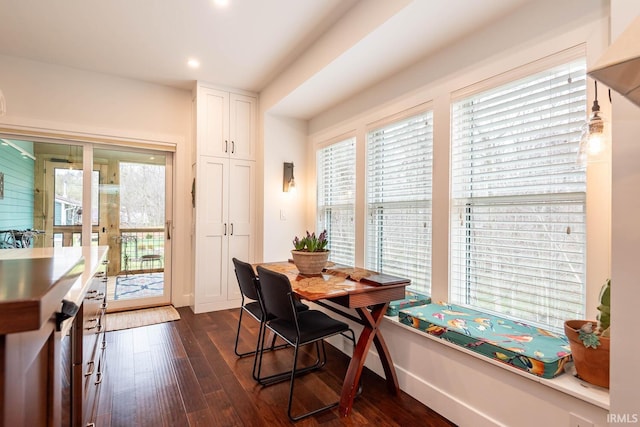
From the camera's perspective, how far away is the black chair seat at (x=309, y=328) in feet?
6.52

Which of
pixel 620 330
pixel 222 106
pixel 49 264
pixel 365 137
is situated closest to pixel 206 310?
pixel 222 106

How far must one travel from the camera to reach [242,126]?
4.19m

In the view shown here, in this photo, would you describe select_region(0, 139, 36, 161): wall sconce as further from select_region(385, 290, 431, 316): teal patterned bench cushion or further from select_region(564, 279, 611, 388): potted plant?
select_region(564, 279, 611, 388): potted plant

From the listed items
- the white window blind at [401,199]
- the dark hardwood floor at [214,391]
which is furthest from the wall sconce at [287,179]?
the dark hardwood floor at [214,391]

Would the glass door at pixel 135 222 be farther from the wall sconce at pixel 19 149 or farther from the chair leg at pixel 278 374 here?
the chair leg at pixel 278 374

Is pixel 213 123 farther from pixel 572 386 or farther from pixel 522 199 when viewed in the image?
pixel 572 386

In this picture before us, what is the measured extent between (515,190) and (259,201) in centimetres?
301

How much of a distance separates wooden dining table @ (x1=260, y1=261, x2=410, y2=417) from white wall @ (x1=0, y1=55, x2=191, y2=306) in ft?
8.43

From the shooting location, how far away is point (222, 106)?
4.02m

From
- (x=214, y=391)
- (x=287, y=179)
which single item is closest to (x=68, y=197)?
(x=287, y=179)

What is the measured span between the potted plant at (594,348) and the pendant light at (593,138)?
0.64 m

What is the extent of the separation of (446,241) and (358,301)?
36.1 inches

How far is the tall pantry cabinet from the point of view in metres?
3.89

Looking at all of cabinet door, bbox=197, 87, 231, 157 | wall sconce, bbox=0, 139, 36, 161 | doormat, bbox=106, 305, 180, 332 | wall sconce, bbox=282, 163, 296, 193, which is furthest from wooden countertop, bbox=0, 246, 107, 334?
wall sconce, bbox=0, 139, 36, 161
